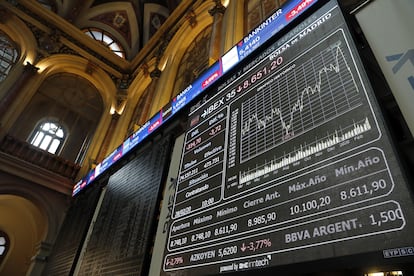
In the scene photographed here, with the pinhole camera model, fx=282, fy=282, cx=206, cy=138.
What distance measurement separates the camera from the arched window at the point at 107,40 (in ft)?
43.0

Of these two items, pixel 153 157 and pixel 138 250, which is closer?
pixel 138 250

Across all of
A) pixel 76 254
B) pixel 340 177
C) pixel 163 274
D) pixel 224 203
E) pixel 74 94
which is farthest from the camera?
pixel 74 94

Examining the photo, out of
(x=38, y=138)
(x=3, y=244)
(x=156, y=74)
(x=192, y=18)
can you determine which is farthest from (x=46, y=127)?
(x=192, y=18)

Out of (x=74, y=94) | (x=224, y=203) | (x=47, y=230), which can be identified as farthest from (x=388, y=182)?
(x=74, y=94)

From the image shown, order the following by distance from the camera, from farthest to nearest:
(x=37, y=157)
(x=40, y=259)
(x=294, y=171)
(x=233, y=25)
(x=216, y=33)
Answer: (x=37, y=157), (x=40, y=259), (x=216, y=33), (x=233, y=25), (x=294, y=171)

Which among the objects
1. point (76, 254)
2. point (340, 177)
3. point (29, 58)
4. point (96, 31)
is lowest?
point (340, 177)

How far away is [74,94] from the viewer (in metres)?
12.0

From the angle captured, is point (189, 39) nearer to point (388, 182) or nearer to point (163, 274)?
point (163, 274)

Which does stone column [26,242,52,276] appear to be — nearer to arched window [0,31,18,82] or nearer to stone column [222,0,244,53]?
arched window [0,31,18,82]

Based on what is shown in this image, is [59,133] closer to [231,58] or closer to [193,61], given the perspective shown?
[193,61]

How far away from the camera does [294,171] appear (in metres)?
2.05

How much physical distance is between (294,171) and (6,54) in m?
11.4

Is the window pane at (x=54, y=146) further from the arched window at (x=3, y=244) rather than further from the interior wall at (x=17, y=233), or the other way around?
the arched window at (x=3, y=244)

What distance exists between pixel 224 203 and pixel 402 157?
4.43 feet
